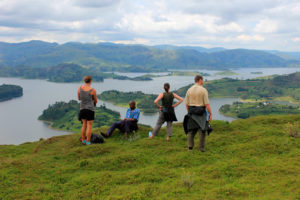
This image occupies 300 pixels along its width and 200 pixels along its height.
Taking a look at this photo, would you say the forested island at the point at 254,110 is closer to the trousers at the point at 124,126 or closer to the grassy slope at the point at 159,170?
the trousers at the point at 124,126

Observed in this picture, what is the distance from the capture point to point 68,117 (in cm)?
15162

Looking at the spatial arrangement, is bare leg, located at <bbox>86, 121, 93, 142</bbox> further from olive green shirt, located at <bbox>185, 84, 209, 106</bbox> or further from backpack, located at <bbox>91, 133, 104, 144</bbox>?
olive green shirt, located at <bbox>185, 84, 209, 106</bbox>

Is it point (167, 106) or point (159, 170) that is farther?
point (167, 106)

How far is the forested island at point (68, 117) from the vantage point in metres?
141

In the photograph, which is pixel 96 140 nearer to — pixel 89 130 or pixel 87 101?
pixel 89 130

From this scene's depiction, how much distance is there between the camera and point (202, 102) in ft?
32.6

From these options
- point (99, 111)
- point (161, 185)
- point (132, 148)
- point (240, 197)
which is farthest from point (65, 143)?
point (99, 111)

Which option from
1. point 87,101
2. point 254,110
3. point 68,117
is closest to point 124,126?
point 87,101

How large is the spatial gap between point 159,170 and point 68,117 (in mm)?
151491

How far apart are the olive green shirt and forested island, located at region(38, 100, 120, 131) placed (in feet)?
428

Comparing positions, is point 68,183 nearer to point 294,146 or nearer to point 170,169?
point 170,169

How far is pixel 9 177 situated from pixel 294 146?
11298 millimetres

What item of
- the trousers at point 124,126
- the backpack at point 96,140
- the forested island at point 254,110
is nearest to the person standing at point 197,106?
the trousers at point 124,126

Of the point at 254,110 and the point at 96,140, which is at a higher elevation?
the point at 96,140
